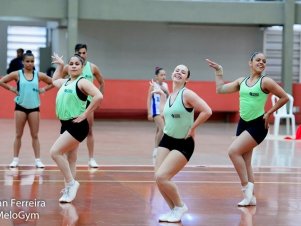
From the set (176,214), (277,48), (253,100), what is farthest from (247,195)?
(277,48)

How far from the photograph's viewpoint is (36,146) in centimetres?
1242

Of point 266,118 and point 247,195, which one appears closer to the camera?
point 266,118

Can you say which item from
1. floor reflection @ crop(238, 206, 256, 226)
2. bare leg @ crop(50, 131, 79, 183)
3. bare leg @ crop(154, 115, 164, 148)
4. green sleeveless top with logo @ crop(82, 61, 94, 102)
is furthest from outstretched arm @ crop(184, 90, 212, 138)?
bare leg @ crop(154, 115, 164, 148)

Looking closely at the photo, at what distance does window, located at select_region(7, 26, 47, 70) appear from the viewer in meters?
28.9

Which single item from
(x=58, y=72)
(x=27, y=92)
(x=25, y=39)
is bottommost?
(x=27, y=92)

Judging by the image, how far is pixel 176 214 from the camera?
8.09m

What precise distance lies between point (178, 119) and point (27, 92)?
4.81m

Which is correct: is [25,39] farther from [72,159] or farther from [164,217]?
[164,217]

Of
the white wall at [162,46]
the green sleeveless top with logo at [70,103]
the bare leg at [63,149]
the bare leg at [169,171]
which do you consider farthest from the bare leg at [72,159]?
the white wall at [162,46]

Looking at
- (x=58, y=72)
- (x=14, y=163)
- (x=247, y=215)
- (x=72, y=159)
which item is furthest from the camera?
(x=14, y=163)

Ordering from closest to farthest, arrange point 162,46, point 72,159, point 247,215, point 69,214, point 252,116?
point 69,214 → point 247,215 → point 252,116 → point 72,159 → point 162,46

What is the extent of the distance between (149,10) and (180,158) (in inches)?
674

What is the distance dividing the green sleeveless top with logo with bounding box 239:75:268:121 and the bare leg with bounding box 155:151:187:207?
162cm

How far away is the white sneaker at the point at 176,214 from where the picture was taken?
804 cm
